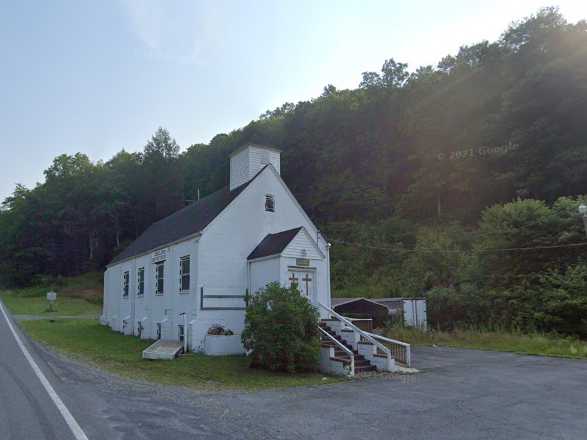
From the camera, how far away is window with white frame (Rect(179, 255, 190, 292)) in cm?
2002

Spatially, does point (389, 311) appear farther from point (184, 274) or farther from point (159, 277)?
point (184, 274)

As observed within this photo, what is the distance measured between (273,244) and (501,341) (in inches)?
450

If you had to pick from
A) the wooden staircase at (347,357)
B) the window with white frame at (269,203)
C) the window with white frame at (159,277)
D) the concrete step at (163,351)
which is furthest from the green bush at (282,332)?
the window with white frame at (159,277)

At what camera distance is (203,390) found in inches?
468

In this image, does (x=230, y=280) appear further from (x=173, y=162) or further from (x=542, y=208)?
(x=173, y=162)

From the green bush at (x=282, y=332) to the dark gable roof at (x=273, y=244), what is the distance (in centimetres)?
319

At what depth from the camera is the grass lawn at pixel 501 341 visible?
62.4ft

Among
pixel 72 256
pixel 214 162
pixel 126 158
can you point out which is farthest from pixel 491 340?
pixel 126 158

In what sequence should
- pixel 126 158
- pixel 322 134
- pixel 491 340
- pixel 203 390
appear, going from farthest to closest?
1. pixel 126 158
2. pixel 322 134
3. pixel 491 340
4. pixel 203 390

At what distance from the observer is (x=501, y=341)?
21.8 metres

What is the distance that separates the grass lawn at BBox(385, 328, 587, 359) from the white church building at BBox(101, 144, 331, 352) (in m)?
7.39

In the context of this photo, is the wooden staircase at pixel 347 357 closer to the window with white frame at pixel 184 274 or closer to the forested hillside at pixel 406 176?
the window with white frame at pixel 184 274

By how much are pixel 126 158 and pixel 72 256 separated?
65.1 ft

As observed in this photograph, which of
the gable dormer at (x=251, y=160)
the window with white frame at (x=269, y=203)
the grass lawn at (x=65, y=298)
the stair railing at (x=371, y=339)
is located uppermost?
the gable dormer at (x=251, y=160)
